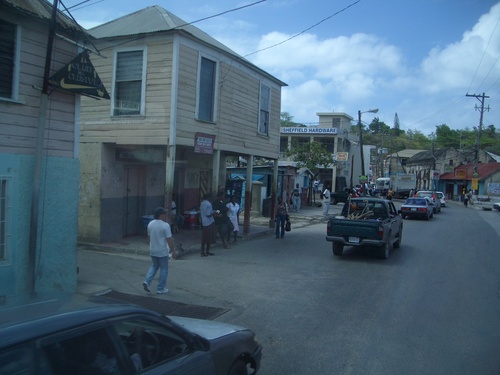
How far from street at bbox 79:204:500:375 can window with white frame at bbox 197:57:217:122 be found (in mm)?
4330

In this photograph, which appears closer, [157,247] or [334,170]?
[157,247]

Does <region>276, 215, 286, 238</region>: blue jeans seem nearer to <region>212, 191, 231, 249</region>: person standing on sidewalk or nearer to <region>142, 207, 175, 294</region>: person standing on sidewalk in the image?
<region>212, 191, 231, 249</region>: person standing on sidewalk

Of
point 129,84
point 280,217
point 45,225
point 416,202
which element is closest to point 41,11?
point 45,225

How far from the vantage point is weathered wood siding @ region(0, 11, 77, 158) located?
735 centimetres

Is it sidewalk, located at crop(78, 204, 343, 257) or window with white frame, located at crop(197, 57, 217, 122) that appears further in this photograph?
window with white frame, located at crop(197, 57, 217, 122)

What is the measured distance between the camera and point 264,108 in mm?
17562

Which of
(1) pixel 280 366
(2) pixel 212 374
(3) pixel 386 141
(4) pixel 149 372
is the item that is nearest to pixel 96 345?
(4) pixel 149 372

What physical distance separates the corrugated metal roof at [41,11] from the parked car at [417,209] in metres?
22.7

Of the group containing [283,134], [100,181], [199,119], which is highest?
[283,134]

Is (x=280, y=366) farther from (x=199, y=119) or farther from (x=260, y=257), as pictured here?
(x=199, y=119)

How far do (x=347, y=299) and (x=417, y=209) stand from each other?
20.6m

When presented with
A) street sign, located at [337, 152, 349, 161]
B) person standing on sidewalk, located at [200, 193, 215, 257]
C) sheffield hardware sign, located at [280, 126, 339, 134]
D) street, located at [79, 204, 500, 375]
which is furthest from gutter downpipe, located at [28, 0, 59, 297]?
sheffield hardware sign, located at [280, 126, 339, 134]

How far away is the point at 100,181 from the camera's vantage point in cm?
1291

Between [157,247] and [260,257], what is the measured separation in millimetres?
5205
